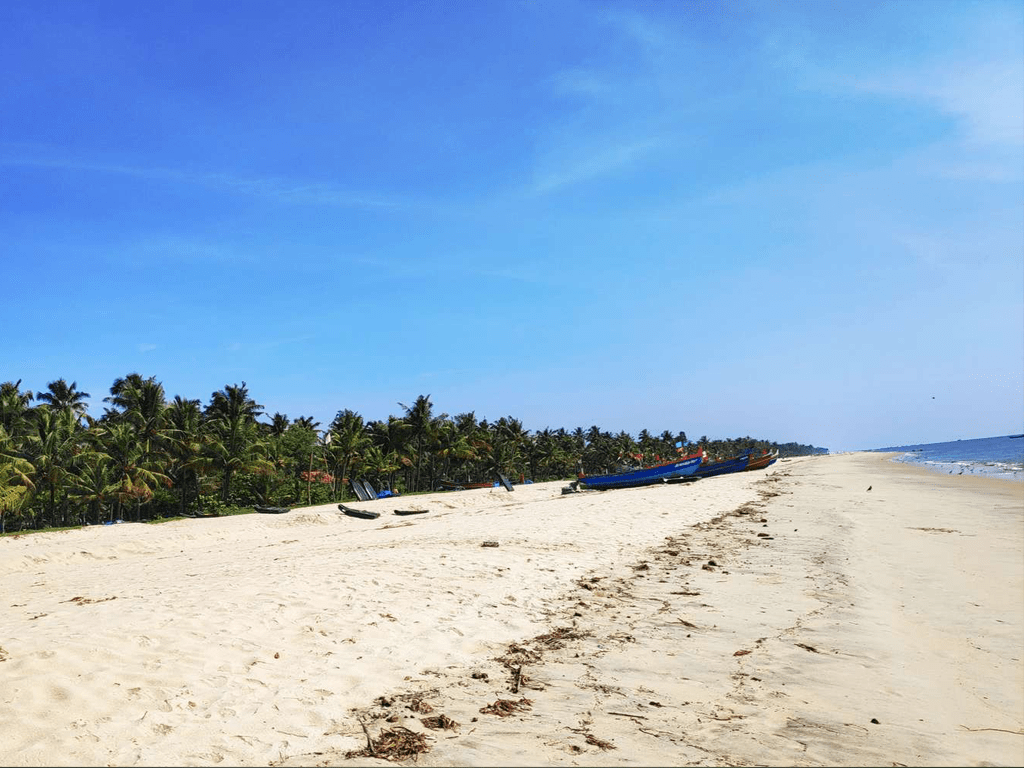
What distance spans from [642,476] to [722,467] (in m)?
14.4

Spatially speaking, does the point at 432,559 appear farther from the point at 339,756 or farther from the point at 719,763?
the point at 719,763

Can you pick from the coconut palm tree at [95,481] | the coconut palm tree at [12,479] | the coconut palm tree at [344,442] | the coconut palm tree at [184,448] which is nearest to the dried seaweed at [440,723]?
the coconut palm tree at [12,479]

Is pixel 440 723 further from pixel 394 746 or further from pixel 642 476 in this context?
pixel 642 476

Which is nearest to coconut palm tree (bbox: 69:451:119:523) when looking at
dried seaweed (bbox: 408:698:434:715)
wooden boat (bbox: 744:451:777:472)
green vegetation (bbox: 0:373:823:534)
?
green vegetation (bbox: 0:373:823:534)

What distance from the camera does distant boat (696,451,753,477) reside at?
51.1 m

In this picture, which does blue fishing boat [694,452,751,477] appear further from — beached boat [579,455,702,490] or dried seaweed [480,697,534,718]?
dried seaweed [480,697,534,718]

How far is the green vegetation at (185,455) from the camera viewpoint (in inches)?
1580

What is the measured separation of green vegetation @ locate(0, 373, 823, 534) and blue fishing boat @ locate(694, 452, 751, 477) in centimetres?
2724

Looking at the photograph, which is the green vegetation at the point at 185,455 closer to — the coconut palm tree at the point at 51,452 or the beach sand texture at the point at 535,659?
the coconut palm tree at the point at 51,452

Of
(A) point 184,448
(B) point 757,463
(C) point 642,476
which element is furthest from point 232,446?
(B) point 757,463

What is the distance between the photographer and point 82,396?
63750mm

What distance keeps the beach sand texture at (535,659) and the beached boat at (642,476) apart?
3024cm

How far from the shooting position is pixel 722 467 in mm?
53906

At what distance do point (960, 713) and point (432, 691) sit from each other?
447cm
